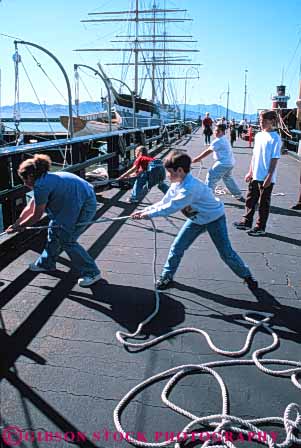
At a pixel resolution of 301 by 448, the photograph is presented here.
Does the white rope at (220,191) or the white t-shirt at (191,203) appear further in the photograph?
the white rope at (220,191)

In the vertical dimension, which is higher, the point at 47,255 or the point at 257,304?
the point at 47,255

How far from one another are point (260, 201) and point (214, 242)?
216cm

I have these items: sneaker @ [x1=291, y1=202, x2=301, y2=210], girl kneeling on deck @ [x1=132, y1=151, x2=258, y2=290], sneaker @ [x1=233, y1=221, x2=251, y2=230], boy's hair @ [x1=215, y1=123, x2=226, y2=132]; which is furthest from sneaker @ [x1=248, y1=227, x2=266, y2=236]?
boy's hair @ [x1=215, y1=123, x2=226, y2=132]

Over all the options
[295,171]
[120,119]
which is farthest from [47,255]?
[120,119]

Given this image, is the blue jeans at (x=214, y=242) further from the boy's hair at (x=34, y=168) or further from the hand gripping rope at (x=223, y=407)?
the boy's hair at (x=34, y=168)

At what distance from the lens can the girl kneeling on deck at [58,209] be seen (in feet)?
11.9

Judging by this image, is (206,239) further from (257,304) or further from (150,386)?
(150,386)

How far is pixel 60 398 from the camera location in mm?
2484

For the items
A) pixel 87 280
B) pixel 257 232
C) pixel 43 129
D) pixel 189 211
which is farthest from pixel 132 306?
pixel 43 129

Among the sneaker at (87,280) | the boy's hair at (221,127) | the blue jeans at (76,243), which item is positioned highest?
the boy's hair at (221,127)

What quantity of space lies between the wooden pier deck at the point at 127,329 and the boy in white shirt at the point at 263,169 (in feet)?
1.91

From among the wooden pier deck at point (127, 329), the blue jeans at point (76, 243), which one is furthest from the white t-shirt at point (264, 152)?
the blue jeans at point (76, 243)

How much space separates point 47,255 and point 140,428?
2389mm

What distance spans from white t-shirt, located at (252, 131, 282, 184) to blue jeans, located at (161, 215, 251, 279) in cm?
216
